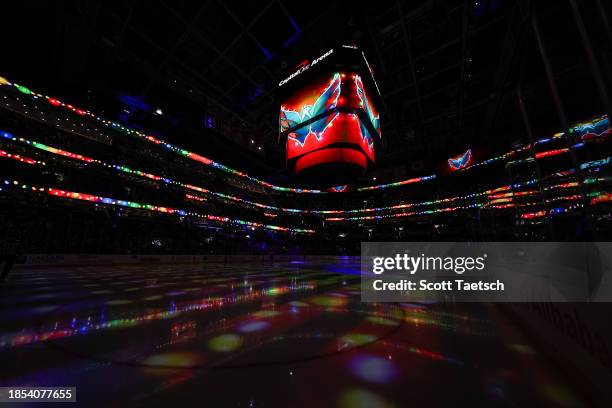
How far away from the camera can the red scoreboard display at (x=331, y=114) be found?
5543mm

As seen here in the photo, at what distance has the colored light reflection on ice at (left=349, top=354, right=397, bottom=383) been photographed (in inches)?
55.4

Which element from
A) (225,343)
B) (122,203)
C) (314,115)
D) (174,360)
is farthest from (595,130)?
(122,203)

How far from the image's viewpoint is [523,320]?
2.59 meters

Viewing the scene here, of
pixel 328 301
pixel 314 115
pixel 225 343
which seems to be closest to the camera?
pixel 225 343

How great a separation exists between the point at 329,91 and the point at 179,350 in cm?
572

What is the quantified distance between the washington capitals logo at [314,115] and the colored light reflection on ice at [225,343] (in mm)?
5023

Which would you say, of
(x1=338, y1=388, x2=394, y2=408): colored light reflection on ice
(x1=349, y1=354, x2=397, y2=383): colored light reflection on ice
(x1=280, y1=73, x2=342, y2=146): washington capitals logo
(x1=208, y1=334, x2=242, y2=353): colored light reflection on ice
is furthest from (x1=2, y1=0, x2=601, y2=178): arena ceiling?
(x1=208, y1=334, x2=242, y2=353): colored light reflection on ice

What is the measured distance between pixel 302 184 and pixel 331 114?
2.96 m

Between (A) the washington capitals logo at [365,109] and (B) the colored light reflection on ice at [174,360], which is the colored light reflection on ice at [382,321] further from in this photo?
(A) the washington capitals logo at [365,109]

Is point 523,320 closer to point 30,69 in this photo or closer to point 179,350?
point 179,350

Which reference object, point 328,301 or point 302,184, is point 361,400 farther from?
point 302,184

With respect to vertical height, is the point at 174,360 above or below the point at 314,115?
below

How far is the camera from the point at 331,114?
5770 millimetres

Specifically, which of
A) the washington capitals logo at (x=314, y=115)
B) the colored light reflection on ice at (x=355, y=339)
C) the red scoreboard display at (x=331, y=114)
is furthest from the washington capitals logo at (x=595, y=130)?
the washington capitals logo at (x=314, y=115)
